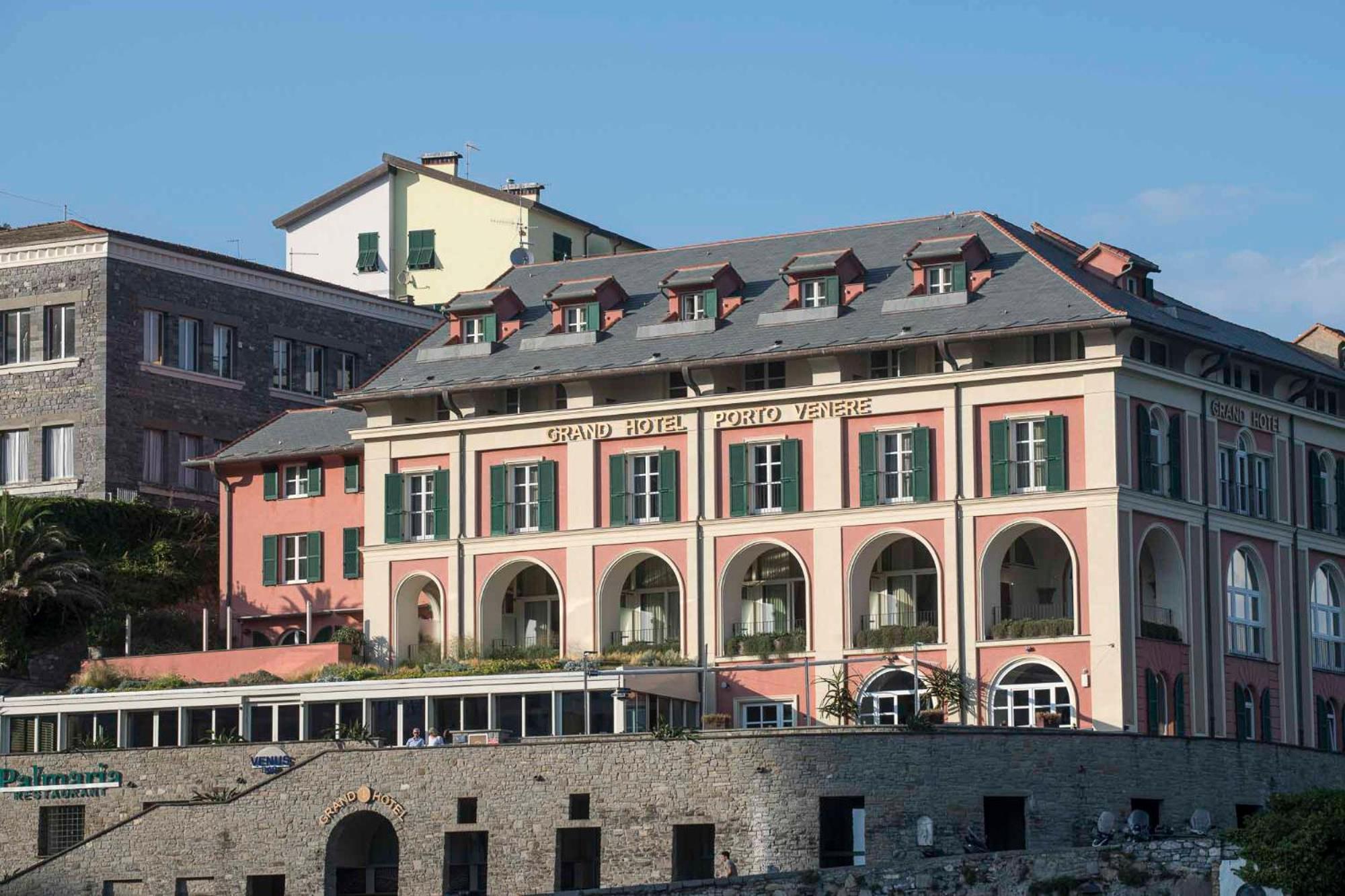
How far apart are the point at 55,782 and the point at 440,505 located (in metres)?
13.1

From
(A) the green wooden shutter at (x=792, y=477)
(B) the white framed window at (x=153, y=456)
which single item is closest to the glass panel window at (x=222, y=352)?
(B) the white framed window at (x=153, y=456)

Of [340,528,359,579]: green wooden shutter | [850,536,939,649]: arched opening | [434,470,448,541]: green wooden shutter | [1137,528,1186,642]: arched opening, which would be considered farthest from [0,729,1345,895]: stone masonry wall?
[340,528,359,579]: green wooden shutter

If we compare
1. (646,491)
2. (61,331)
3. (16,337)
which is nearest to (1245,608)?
(646,491)

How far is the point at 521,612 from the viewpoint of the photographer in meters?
82.3

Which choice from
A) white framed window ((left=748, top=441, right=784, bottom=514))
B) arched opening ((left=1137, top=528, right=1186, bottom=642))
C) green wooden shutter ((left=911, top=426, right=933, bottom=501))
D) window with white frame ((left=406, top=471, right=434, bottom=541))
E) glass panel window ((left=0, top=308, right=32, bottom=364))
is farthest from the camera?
glass panel window ((left=0, top=308, right=32, bottom=364))

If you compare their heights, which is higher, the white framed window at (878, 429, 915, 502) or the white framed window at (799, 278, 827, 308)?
the white framed window at (799, 278, 827, 308)

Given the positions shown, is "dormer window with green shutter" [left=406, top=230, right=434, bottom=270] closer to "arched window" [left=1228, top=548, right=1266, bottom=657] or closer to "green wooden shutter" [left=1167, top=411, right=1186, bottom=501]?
"green wooden shutter" [left=1167, top=411, right=1186, bottom=501]

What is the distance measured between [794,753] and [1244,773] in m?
11.4

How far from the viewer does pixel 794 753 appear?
6600 cm

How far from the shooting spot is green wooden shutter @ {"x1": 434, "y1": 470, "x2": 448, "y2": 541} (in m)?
81.9

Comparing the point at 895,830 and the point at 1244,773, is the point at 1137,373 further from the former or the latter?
the point at 895,830

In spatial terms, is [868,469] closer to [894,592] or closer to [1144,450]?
[894,592]

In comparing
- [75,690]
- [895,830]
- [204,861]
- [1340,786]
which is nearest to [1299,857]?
[895,830]

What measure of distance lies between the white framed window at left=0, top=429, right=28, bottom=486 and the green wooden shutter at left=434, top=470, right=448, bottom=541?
15.6 metres
